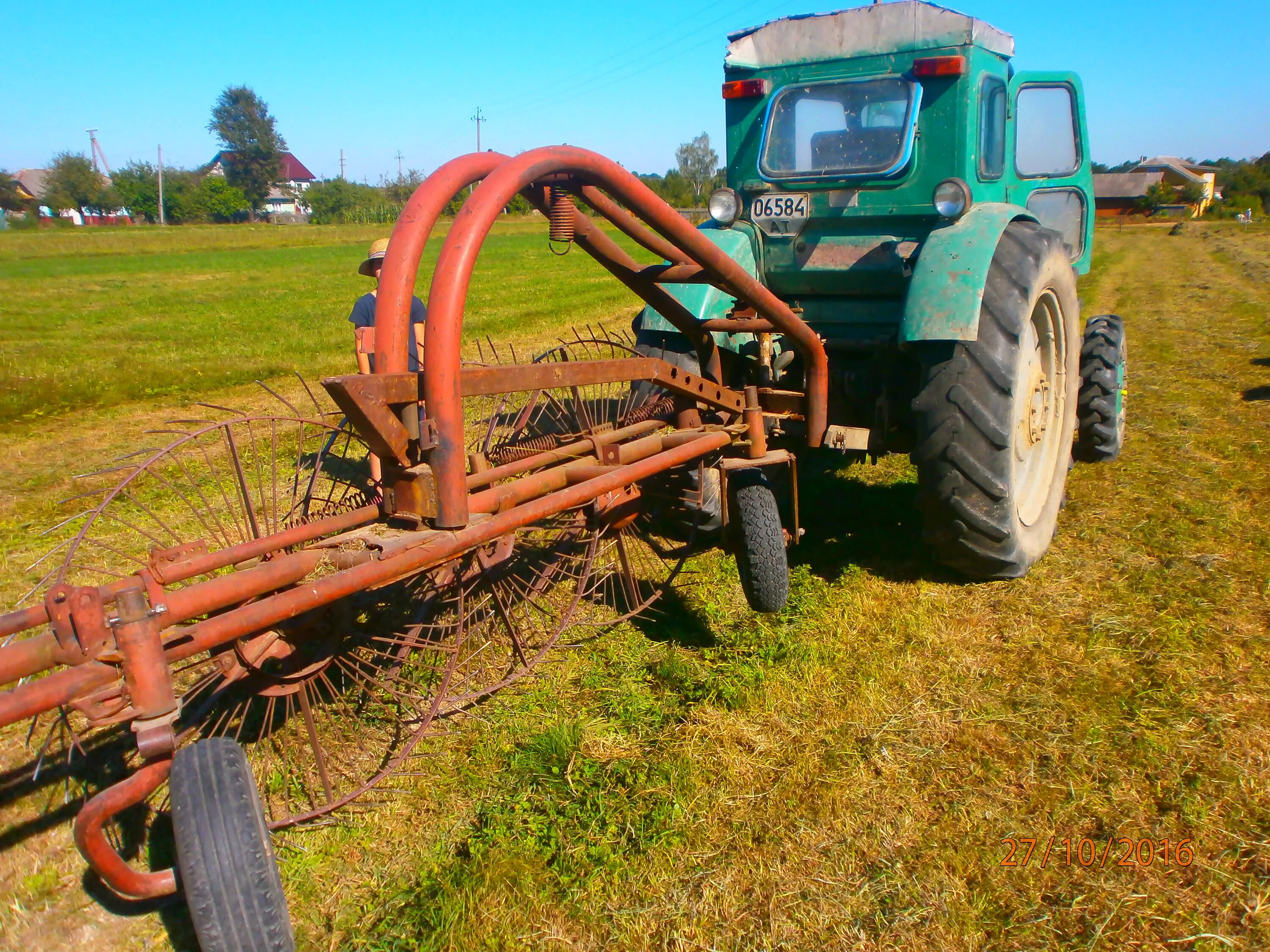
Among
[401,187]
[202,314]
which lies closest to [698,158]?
[401,187]

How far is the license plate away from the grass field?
1455 millimetres

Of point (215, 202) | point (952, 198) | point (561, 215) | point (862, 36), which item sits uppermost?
point (215, 202)

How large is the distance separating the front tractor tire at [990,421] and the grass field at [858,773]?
0.30 meters

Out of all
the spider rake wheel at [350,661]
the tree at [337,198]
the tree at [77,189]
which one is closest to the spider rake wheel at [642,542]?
the spider rake wheel at [350,661]

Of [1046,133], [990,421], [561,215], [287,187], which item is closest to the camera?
[561,215]

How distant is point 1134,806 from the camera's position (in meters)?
2.40

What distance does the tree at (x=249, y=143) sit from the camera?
261 feet

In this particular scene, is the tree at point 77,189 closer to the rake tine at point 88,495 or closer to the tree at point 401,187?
the tree at point 401,187

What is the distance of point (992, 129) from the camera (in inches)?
158

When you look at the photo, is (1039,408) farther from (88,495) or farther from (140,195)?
(140,195)

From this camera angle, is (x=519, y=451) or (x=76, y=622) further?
(x=519, y=451)

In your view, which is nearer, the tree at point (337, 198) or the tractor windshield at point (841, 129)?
the tractor windshield at point (841, 129)

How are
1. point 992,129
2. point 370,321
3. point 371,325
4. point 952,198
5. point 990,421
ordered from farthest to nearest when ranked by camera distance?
point 371,325, point 370,321, point 992,129, point 952,198, point 990,421
